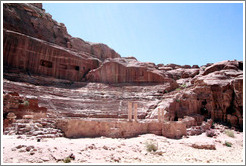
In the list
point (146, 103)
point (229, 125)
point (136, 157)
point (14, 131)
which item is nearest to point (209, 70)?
point (229, 125)

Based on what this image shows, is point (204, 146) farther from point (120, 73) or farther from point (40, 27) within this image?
point (40, 27)

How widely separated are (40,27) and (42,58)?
12565mm

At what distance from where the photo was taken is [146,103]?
26312mm

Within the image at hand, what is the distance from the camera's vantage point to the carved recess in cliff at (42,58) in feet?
101

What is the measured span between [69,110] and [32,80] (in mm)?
10932

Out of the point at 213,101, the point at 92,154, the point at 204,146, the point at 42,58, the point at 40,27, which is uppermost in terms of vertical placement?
the point at 40,27

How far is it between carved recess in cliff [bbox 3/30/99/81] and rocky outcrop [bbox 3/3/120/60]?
14.6 feet

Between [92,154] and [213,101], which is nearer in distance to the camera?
[92,154]

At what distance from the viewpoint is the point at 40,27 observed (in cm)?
4281

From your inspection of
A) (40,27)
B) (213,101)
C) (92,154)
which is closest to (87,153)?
(92,154)

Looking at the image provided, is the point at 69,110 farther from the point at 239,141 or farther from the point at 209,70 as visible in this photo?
the point at 209,70

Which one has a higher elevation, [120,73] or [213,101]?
[120,73]

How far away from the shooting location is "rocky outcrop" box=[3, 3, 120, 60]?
120 ft

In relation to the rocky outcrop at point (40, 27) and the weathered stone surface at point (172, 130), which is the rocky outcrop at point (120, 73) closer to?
the rocky outcrop at point (40, 27)
